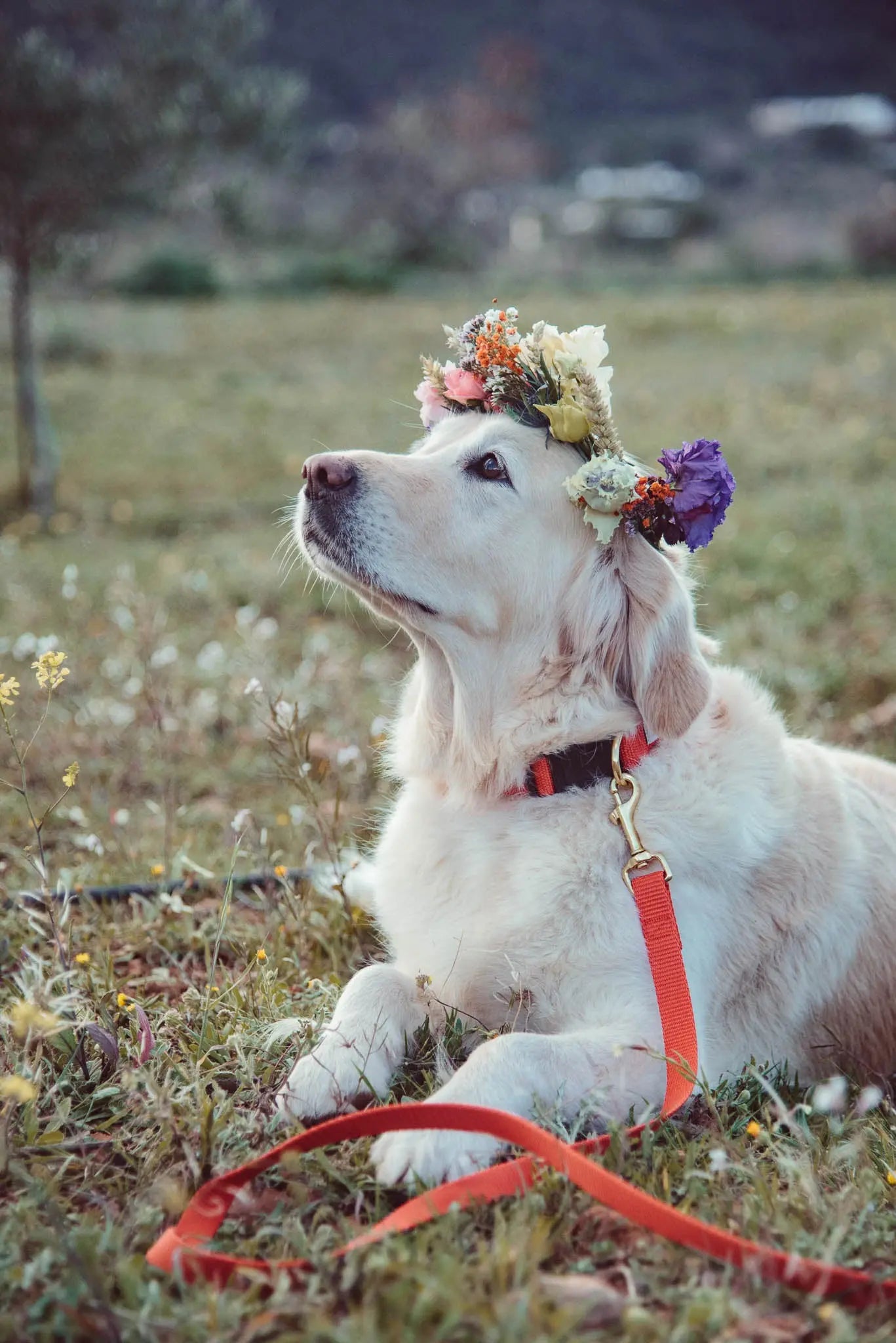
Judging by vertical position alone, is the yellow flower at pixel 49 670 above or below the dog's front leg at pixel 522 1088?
above

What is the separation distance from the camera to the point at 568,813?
256 cm

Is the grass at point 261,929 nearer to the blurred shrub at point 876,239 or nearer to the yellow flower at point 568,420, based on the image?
the yellow flower at point 568,420

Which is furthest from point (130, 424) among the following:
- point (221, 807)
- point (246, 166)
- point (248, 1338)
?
point (248, 1338)

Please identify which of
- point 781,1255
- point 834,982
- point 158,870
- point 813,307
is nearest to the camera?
point 781,1255

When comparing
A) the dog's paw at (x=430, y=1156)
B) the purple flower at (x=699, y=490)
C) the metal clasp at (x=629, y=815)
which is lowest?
the dog's paw at (x=430, y=1156)

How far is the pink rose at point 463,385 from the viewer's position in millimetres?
2793

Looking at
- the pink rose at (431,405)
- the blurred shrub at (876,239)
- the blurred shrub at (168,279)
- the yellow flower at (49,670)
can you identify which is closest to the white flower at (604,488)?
the pink rose at (431,405)

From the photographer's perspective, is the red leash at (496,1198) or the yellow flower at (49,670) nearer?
the red leash at (496,1198)

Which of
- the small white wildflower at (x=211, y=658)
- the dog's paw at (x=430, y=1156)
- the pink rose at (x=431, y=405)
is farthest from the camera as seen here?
the small white wildflower at (x=211, y=658)

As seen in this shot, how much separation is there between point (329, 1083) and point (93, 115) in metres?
9.12

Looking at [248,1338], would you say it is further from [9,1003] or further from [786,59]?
[786,59]

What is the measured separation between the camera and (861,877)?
2.74 meters

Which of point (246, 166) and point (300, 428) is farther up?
Result: point (246, 166)

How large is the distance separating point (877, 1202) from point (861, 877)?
2.80 ft
